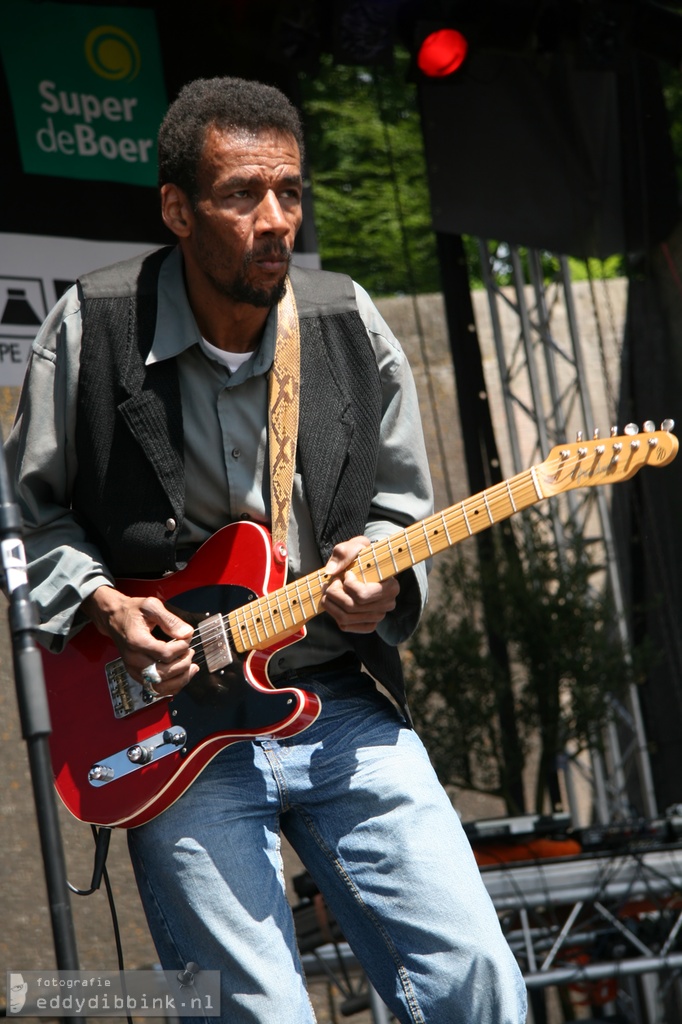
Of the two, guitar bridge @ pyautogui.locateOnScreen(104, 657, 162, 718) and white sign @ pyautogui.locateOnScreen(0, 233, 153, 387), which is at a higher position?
white sign @ pyautogui.locateOnScreen(0, 233, 153, 387)

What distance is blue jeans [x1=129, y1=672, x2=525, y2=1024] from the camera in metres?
2.12

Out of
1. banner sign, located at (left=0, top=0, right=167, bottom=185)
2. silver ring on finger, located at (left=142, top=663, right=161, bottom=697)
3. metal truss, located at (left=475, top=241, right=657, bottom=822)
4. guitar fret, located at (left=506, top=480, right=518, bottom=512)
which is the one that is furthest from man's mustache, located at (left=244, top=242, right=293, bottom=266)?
metal truss, located at (left=475, top=241, right=657, bottom=822)

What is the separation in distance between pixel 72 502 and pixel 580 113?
14.1 ft

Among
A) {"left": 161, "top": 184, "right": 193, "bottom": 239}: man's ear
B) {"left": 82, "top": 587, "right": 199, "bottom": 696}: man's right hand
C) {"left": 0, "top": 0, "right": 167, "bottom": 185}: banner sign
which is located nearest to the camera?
{"left": 82, "top": 587, "right": 199, "bottom": 696}: man's right hand

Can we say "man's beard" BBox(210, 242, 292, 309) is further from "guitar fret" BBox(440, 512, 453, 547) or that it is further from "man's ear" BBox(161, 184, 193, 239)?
"guitar fret" BBox(440, 512, 453, 547)

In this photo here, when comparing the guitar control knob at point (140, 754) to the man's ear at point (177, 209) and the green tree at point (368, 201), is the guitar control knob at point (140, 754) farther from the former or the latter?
the green tree at point (368, 201)

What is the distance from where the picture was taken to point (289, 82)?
17.9 feet

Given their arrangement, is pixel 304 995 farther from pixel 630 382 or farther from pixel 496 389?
pixel 496 389

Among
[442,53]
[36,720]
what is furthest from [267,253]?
[442,53]

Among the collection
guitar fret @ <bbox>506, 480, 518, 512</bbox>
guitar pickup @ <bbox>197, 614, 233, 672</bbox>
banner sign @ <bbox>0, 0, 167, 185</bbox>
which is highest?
banner sign @ <bbox>0, 0, 167, 185</bbox>

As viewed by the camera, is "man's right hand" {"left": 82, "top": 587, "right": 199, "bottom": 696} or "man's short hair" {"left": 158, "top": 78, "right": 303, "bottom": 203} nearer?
"man's right hand" {"left": 82, "top": 587, "right": 199, "bottom": 696}

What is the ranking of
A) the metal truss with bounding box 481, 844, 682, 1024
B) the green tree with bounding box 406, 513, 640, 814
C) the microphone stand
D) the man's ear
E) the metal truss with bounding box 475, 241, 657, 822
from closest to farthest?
the microphone stand, the man's ear, the metal truss with bounding box 481, 844, 682, 1024, the green tree with bounding box 406, 513, 640, 814, the metal truss with bounding box 475, 241, 657, 822

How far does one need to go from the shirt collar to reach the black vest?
21 mm

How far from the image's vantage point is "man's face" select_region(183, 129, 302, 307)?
91.7 inches
